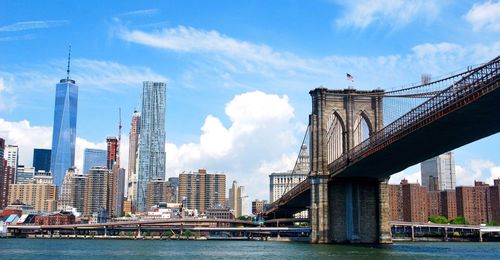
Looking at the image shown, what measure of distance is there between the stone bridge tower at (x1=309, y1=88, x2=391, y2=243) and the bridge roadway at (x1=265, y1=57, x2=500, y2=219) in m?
1.44

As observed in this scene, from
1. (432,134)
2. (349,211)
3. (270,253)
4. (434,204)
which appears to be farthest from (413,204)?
(432,134)

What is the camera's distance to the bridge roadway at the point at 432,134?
3369cm

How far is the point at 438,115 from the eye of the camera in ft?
123

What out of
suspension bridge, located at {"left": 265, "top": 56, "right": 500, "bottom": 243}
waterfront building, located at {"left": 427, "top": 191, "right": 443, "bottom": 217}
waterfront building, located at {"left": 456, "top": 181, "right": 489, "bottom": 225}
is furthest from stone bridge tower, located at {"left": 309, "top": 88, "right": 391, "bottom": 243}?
waterfront building, located at {"left": 427, "top": 191, "right": 443, "bottom": 217}

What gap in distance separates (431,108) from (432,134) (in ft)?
12.1

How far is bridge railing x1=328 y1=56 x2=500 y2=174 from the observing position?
3196cm

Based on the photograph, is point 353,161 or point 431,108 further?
point 353,161

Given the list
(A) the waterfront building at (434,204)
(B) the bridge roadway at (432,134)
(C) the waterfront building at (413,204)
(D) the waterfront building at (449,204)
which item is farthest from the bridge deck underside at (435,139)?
(A) the waterfront building at (434,204)

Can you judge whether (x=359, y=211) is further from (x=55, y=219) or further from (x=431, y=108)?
(x=55, y=219)

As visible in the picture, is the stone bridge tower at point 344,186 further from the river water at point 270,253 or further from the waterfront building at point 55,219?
the waterfront building at point 55,219

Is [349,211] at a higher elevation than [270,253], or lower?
higher

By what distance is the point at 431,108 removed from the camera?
38.9 metres

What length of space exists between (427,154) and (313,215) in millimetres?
14225

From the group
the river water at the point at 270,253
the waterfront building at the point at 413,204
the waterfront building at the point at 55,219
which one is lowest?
the river water at the point at 270,253
